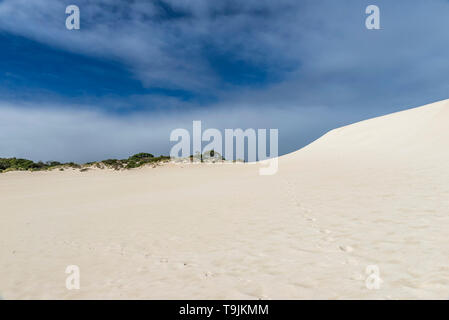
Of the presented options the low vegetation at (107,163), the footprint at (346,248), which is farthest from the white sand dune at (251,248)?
the low vegetation at (107,163)

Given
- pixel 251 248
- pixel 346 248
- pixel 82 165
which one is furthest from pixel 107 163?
pixel 346 248

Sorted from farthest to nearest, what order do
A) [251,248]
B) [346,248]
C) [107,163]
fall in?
[107,163]
[251,248]
[346,248]

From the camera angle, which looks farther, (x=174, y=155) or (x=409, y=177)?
(x=174, y=155)

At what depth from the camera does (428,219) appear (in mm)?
6887

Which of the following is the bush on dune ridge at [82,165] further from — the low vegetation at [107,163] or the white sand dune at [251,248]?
the white sand dune at [251,248]

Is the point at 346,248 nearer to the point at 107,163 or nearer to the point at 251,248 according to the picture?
the point at 251,248

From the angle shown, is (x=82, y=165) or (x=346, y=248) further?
(x=82, y=165)

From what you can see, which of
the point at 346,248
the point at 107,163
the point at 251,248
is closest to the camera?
the point at 346,248
